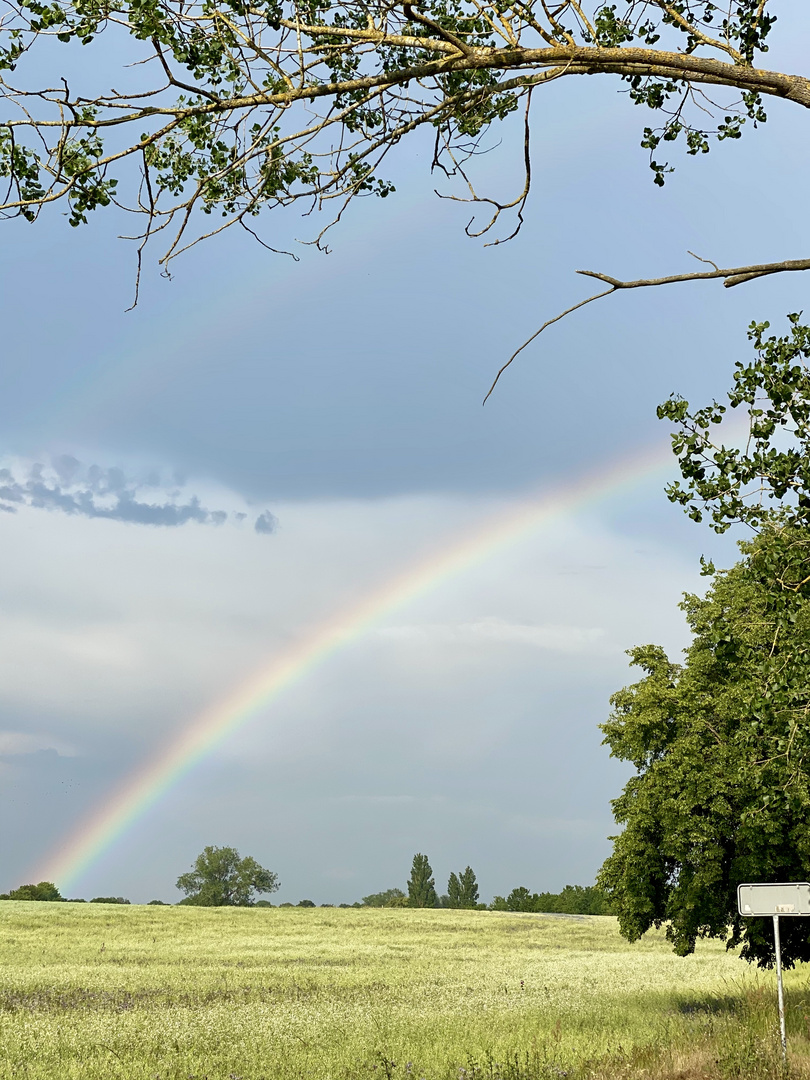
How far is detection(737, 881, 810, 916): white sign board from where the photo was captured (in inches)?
620

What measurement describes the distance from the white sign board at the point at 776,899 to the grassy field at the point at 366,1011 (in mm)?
2125

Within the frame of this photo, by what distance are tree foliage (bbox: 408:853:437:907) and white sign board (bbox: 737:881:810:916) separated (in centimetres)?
10258

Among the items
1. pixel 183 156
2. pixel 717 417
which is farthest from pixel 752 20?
pixel 183 156

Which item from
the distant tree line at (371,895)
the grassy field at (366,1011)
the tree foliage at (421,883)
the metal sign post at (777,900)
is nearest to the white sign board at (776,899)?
the metal sign post at (777,900)

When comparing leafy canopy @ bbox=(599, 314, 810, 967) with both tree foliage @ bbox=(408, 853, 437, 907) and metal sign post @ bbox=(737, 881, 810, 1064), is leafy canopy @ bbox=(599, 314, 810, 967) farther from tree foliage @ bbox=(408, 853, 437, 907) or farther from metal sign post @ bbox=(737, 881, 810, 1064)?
tree foliage @ bbox=(408, 853, 437, 907)

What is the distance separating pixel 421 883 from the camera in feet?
375

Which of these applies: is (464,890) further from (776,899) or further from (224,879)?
(776,899)

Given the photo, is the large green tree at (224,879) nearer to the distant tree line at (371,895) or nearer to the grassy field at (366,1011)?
the distant tree line at (371,895)

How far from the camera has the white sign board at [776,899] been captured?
15758 millimetres

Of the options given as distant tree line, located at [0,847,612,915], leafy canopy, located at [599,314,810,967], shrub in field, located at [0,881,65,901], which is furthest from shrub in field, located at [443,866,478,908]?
leafy canopy, located at [599,314,810,967]

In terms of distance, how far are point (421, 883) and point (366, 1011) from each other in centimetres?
9829

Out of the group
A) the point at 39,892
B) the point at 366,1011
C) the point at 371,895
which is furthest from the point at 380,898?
the point at 366,1011

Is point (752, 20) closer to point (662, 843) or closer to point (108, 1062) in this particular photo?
point (108, 1062)

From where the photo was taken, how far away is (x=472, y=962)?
38.5 meters
